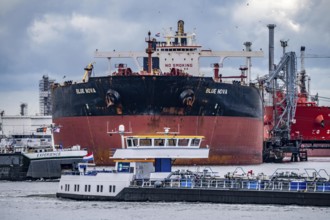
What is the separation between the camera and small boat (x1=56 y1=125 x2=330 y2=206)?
43.4 m

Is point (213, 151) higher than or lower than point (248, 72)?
lower

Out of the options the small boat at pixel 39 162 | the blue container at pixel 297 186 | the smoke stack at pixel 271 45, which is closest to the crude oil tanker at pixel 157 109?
the small boat at pixel 39 162

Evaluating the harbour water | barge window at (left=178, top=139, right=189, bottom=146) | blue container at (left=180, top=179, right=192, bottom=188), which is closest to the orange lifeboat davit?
the harbour water

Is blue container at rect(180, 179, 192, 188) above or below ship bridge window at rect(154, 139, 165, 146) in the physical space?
below

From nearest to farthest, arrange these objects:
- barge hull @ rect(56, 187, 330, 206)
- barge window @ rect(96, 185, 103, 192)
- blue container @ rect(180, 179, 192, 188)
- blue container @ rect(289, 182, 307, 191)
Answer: barge hull @ rect(56, 187, 330, 206), blue container @ rect(289, 182, 307, 191), blue container @ rect(180, 179, 192, 188), barge window @ rect(96, 185, 103, 192)

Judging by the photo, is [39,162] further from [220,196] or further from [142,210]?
[220,196]

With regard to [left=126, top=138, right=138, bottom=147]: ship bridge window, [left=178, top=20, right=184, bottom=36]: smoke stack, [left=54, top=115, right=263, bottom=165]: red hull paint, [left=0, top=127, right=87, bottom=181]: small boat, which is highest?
[left=178, top=20, right=184, bottom=36]: smoke stack

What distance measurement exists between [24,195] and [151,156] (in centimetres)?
934

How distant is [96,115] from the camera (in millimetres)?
74625

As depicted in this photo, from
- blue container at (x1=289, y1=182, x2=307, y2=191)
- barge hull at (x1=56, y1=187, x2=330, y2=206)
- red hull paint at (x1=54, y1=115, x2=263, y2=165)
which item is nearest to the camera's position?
barge hull at (x1=56, y1=187, x2=330, y2=206)

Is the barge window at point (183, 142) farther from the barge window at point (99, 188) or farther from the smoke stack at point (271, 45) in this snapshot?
the smoke stack at point (271, 45)

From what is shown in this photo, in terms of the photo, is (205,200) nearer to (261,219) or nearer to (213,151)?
(261,219)

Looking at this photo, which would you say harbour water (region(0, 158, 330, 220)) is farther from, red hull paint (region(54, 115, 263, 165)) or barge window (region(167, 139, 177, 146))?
red hull paint (region(54, 115, 263, 165))

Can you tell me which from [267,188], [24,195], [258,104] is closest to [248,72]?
[258,104]
